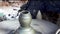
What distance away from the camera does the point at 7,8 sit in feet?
8.84

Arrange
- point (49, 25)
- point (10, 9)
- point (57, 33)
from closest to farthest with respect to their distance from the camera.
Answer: point (57, 33), point (49, 25), point (10, 9)

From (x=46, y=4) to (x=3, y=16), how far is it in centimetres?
74

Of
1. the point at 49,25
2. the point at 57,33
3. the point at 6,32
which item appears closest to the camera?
the point at 57,33

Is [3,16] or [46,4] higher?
[46,4]

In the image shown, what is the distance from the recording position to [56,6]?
2.26m

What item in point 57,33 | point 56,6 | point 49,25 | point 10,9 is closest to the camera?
point 57,33

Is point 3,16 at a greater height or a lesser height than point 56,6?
lesser

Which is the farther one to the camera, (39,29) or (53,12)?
(53,12)

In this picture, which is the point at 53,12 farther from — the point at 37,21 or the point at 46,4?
the point at 37,21

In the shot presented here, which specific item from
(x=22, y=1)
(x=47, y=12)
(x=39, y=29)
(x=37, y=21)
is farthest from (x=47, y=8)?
(x=39, y=29)

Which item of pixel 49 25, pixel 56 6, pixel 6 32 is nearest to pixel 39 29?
pixel 49 25

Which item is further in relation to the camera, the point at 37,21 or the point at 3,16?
the point at 3,16

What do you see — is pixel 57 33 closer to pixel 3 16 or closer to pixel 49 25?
pixel 49 25

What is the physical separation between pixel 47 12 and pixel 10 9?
27.7 inches
